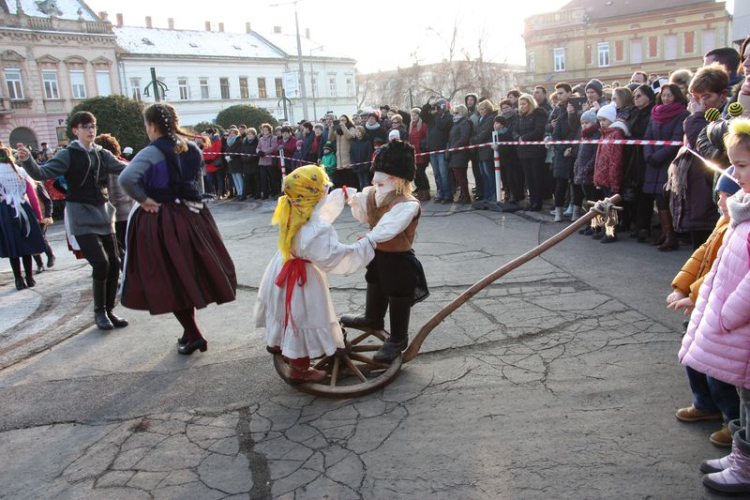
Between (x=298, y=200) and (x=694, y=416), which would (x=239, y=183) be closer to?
(x=298, y=200)

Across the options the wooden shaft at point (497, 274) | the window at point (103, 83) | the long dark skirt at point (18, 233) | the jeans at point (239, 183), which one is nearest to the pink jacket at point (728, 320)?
the wooden shaft at point (497, 274)

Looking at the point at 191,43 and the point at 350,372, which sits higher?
the point at 191,43

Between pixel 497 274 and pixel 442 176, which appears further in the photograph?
pixel 442 176

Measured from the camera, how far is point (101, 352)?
16.3 feet

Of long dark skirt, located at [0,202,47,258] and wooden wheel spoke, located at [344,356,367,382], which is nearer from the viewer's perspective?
wooden wheel spoke, located at [344,356,367,382]

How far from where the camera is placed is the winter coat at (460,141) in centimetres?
1063

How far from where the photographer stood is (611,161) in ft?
23.8

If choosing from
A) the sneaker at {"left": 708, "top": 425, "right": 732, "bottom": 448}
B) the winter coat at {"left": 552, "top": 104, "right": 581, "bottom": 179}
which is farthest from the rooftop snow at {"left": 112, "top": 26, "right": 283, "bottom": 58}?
the sneaker at {"left": 708, "top": 425, "right": 732, "bottom": 448}

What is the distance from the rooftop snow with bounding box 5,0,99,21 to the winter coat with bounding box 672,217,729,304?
168ft

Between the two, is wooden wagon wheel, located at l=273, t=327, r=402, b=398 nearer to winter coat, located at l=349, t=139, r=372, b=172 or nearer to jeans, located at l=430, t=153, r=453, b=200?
jeans, located at l=430, t=153, r=453, b=200

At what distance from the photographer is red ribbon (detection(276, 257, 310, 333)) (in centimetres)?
365

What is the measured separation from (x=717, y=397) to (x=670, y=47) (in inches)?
2037

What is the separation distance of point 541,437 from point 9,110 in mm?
47474

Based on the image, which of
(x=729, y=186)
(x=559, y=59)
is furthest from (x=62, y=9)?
(x=729, y=186)
